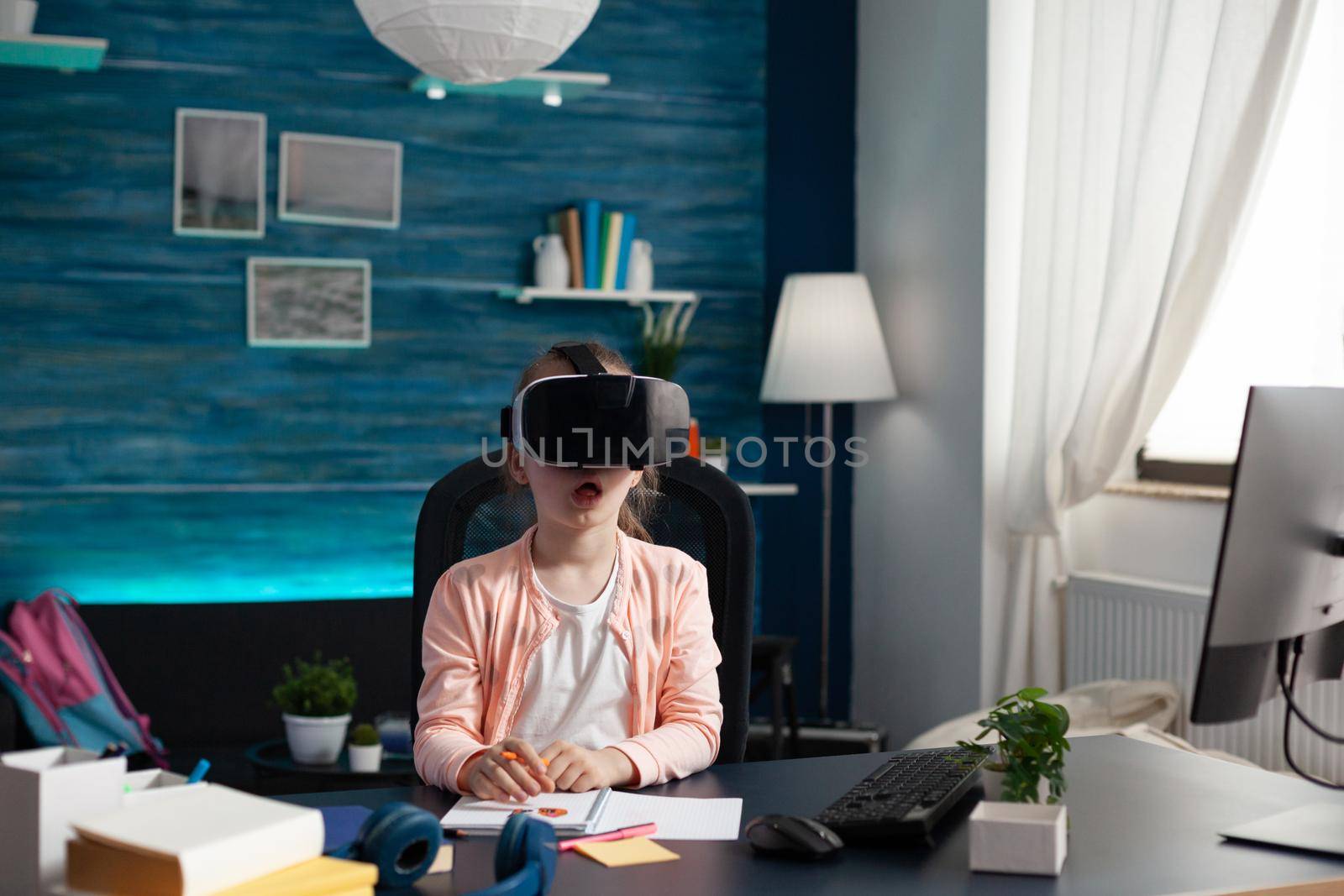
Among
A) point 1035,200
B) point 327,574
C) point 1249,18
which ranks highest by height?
point 1249,18

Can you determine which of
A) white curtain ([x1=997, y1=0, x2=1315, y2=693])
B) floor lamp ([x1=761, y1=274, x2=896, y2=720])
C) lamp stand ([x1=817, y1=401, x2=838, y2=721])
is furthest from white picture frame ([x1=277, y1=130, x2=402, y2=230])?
white curtain ([x1=997, y1=0, x2=1315, y2=693])

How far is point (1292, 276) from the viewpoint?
3.11m

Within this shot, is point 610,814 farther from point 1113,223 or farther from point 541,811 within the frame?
point 1113,223

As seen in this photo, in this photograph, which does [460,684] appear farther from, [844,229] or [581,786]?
[844,229]

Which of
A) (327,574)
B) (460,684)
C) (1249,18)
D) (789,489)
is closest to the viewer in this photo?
(460,684)

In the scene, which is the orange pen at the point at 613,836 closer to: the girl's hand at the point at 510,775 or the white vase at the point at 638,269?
the girl's hand at the point at 510,775

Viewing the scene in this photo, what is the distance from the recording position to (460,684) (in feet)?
5.09

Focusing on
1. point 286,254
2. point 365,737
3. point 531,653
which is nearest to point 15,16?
point 286,254

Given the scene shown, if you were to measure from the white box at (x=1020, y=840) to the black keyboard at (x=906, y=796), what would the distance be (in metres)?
0.07

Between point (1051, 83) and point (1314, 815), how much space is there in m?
2.69

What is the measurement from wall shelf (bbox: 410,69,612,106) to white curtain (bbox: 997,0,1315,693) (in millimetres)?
1296

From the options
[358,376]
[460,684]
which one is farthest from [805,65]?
[460,684]

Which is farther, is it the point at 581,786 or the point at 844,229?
the point at 844,229

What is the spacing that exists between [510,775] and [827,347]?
113 inches
